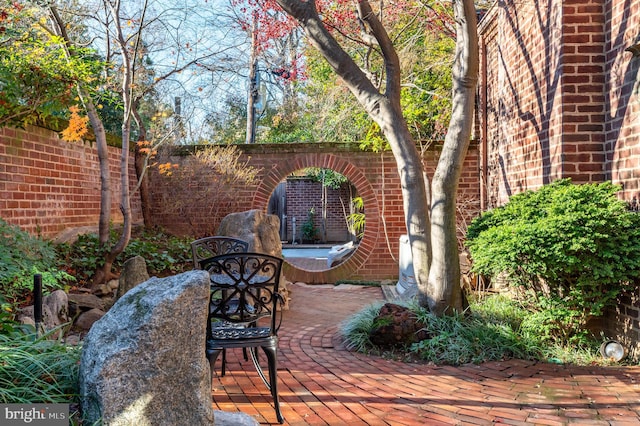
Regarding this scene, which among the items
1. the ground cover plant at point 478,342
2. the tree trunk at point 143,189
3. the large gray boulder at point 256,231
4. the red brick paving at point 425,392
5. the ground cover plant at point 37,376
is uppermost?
the tree trunk at point 143,189

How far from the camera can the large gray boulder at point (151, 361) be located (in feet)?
7.06

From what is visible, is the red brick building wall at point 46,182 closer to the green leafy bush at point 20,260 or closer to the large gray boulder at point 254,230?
the green leafy bush at point 20,260

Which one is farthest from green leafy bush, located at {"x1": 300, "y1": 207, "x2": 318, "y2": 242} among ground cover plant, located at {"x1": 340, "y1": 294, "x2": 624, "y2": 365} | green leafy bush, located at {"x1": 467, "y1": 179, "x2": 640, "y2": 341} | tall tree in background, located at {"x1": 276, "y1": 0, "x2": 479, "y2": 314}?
green leafy bush, located at {"x1": 467, "y1": 179, "x2": 640, "y2": 341}

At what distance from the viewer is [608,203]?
4.29 m

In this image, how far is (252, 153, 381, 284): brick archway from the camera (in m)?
9.36

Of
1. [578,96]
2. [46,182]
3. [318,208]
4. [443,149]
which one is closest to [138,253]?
[46,182]

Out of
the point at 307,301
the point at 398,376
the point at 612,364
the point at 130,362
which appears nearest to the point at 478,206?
the point at 307,301

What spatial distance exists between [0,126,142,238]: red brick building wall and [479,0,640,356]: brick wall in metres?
5.55

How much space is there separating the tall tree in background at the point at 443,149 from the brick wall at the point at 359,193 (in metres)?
4.10

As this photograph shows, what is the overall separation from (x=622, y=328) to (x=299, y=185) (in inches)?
606

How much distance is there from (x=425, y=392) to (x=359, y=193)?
605cm

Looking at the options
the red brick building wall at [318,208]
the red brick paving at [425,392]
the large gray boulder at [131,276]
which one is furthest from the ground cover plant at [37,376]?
the red brick building wall at [318,208]

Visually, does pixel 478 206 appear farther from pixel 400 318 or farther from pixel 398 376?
pixel 398 376

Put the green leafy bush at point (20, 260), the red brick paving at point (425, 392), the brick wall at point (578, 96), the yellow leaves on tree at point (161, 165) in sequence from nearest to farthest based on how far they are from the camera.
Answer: the red brick paving at point (425, 392) → the green leafy bush at point (20, 260) → the brick wall at point (578, 96) → the yellow leaves on tree at point (161, 165)
